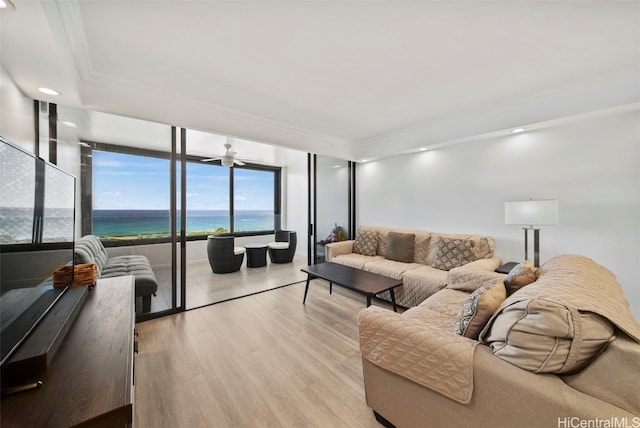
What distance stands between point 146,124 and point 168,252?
1.53 m

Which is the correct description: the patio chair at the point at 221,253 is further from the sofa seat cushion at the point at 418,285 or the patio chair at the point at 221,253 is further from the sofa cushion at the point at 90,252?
the sofa seat cushion at the point at 418,285

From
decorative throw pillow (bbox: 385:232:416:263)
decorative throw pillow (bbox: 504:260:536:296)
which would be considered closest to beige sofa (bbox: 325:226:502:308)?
decorative throw pillow (bbox: 385:232:416:263)

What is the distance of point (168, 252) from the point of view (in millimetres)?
2936

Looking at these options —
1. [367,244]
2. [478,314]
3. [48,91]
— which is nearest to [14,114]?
[48,91]

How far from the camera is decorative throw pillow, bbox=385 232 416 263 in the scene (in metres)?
3.62

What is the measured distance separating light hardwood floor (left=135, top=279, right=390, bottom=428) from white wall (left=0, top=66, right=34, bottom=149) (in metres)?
1.95

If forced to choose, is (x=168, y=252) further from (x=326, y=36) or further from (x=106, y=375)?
(x=326, y=36)

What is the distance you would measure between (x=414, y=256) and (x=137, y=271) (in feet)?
12.1

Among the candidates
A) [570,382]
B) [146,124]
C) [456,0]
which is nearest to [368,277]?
[570,382]

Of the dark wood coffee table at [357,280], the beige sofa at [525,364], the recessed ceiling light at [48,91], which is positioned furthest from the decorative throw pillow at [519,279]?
the recessed ceiling light at [48,91]

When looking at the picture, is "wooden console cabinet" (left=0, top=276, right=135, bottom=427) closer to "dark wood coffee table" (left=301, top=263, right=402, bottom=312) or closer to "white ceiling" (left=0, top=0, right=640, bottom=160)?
"white ceiling" (left=0, top=0, right=640, bottom=160)

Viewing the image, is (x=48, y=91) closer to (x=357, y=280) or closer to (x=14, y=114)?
Result: (x=14, y=114)

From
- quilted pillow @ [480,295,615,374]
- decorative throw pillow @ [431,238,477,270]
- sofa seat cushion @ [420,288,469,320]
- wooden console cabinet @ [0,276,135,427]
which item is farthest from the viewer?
decorative throw pillow @ [431,238,477,270]

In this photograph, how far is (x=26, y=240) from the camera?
1073 millimetres
